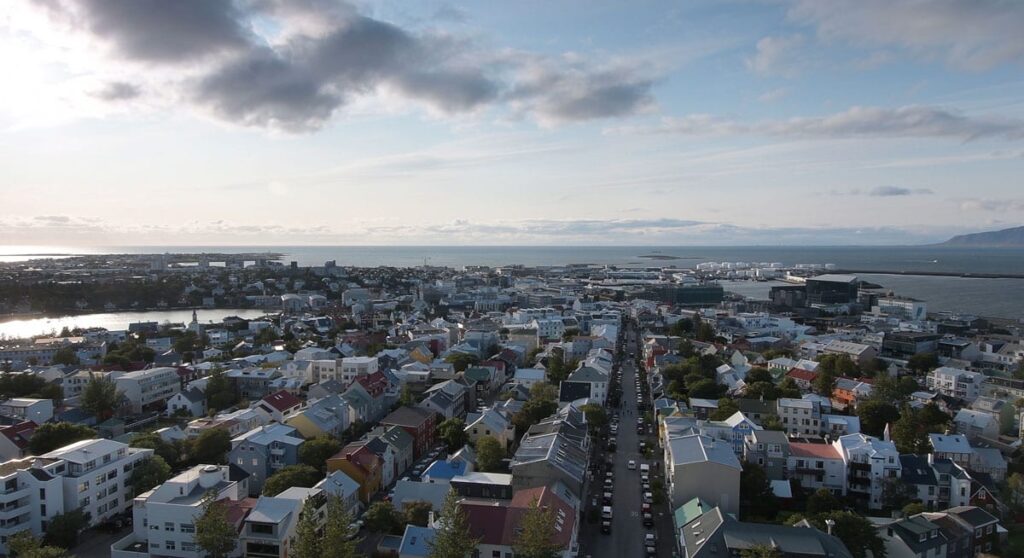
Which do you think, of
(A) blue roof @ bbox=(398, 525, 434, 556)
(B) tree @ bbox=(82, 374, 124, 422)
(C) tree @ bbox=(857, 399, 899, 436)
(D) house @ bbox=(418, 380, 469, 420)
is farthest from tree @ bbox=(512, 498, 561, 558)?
(B) tree @ bbox=(82, 374, 124, 422)

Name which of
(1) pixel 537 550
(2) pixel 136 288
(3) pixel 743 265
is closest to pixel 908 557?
(1) pixel 537 550

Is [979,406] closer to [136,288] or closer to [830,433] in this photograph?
[830,433]

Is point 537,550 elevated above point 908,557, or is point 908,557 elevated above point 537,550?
point 537,550

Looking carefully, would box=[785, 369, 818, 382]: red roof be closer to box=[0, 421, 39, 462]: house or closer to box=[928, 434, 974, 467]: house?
box=[928, 434, 974, 467]: house

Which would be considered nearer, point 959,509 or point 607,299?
point 959,509

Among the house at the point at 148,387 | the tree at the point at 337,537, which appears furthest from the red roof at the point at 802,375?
the house at the point at 148,387

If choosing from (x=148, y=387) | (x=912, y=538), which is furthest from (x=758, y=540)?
(x=148, y=387)
